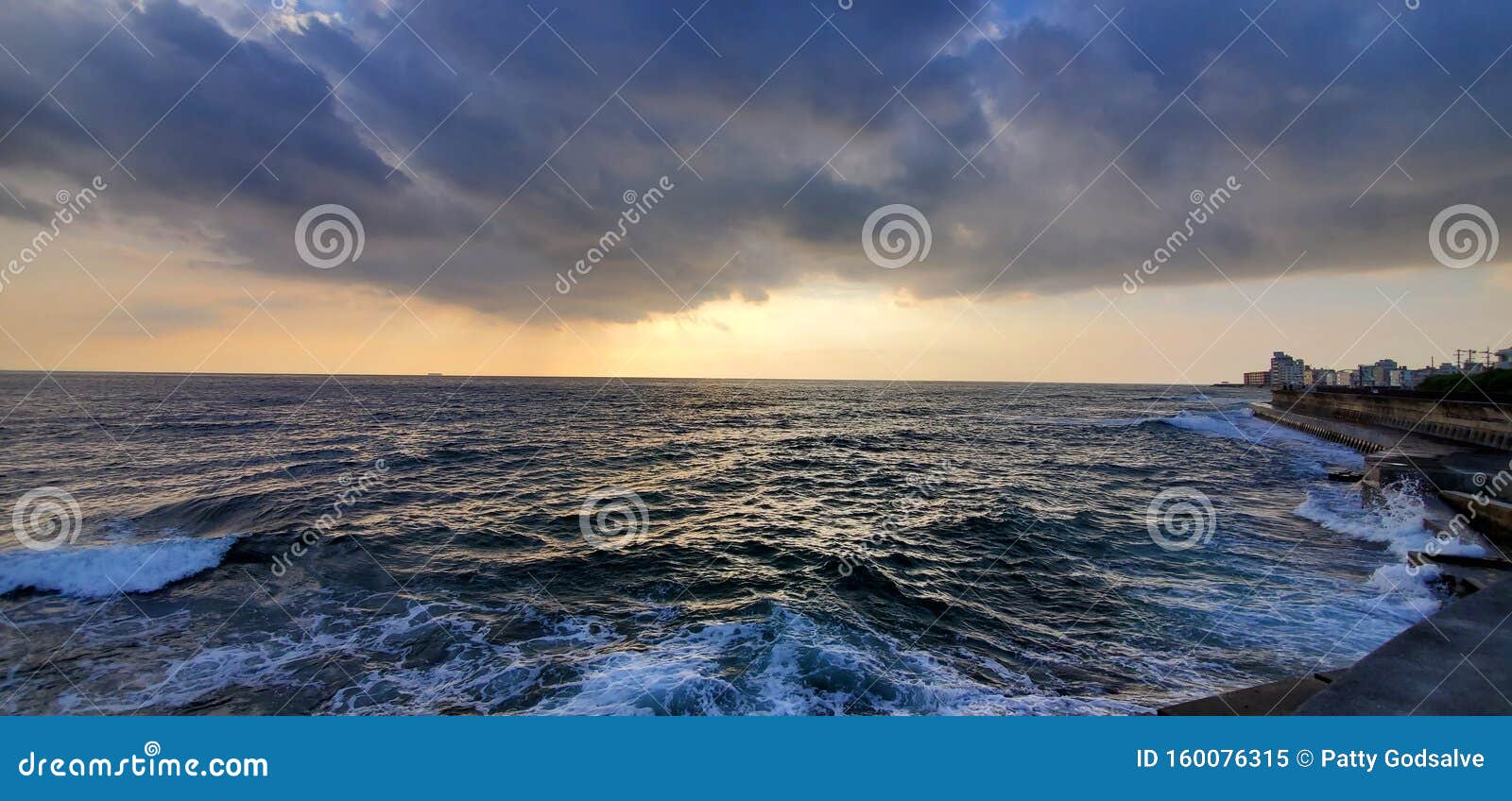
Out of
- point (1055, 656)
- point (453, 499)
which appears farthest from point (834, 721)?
point (453, 499)

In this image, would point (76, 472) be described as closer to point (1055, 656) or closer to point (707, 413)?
point (1055, 656)

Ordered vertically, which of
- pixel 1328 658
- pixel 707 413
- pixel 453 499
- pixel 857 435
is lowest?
pixel 1328 658

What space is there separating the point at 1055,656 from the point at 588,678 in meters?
8.20

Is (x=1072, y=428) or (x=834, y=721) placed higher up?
(x=1072, y=428)

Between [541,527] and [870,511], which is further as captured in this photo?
[870,511]

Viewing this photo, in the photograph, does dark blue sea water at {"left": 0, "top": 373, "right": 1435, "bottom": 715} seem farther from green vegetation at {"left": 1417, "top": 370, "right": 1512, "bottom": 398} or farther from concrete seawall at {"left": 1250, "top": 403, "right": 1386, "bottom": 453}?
green vegetation at {"left": 1417, "top": 370, "right": 1512, "bottom": 398}

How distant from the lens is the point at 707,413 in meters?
68.1

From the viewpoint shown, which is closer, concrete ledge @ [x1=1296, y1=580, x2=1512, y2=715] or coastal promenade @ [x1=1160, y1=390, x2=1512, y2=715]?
concrete ledge @ [x1=1296, y1=580, x2=1512, y2=715]
